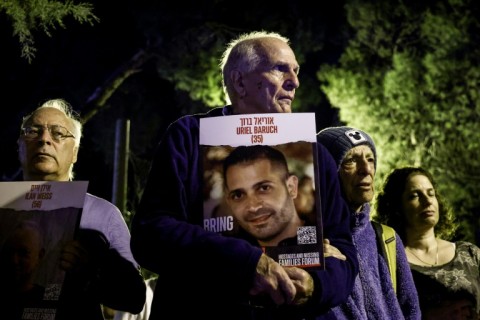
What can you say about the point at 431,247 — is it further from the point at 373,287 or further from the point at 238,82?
the point at 238,82

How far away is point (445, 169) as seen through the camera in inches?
396

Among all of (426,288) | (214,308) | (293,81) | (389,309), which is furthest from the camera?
(426,288)

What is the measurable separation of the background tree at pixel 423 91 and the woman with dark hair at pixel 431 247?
6149 millimetres

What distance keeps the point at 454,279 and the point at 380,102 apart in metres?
7.80

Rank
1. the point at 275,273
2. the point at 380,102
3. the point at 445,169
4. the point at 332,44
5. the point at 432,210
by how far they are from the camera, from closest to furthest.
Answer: the point at 275,273, the point at 432,210, the point at 445,169, the point at 380,102, the point at 332,44

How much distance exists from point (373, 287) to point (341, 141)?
A: 75cm

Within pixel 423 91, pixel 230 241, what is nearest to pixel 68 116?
pixel 230 241

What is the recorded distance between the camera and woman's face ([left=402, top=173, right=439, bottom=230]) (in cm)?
383

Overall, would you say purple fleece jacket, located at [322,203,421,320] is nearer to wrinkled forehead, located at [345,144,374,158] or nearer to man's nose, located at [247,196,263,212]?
wrinkled forehead, located at [345,144,374,158]

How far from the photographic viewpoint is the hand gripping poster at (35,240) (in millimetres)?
2102

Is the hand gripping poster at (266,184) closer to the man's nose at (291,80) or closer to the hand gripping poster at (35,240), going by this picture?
the man's nose at (291,80)

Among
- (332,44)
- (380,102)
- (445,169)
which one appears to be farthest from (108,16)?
(445,169)

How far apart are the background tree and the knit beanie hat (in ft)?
23.6

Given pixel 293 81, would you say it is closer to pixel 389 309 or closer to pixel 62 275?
pixel 62 275
